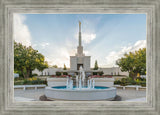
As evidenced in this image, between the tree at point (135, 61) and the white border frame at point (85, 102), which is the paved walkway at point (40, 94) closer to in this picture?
the white border frame at point (85, 102)

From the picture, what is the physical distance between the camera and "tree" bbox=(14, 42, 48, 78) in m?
10.9

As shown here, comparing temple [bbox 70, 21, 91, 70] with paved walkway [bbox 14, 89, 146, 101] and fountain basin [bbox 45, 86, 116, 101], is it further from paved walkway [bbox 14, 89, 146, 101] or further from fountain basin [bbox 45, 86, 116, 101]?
fountain basin [bbox 45, 86, 116, 101]

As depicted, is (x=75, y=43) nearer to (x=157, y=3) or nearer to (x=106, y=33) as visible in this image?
(x=106, y=33)

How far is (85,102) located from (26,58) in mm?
9563

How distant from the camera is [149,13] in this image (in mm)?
2975

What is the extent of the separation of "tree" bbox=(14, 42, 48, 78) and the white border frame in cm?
848

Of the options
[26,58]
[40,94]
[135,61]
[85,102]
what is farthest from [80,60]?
[85,102]

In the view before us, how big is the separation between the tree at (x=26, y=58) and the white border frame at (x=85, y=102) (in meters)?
8.48

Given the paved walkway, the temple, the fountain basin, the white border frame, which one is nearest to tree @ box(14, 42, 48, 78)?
the paved walkway

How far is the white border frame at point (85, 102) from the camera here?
112 inches

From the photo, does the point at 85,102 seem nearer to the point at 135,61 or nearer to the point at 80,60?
the point at 135,61

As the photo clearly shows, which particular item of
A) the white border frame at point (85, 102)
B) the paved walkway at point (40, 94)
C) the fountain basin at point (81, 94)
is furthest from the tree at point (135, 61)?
the white border frame at point (85, 102)

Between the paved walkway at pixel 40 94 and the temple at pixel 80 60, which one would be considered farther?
the temple at pixel 80 60

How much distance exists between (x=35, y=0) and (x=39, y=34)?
1081cm
